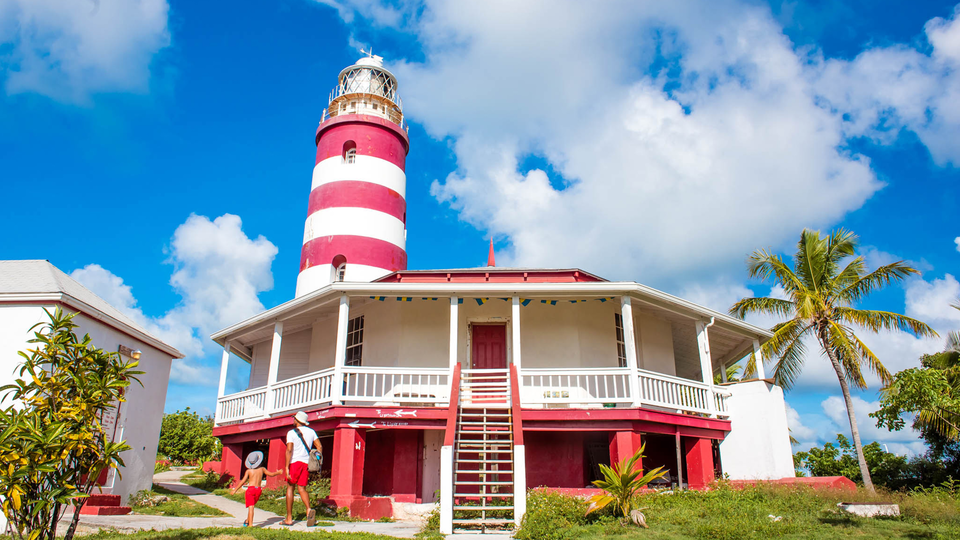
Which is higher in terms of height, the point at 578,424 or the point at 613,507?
the point at 578,424

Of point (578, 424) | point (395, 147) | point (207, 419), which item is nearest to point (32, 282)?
point (578, 424)

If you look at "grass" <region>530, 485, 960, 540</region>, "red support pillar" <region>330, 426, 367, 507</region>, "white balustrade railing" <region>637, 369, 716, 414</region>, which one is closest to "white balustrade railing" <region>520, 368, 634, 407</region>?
"white balustrade railing" <region>637, 369, 716, 414</region>

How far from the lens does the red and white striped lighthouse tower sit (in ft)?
59.0

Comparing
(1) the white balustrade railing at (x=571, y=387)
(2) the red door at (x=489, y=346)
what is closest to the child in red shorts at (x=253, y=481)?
(1) the white balustrade railing at (x=571, y=387)

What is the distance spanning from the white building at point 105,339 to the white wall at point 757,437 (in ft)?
35.6

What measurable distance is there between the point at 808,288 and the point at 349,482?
13.7m

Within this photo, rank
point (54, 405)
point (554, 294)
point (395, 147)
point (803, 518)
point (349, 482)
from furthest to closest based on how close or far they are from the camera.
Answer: point (395, 147), point (554, 294), point (349, 482), point (803, 518), point (54, 405)

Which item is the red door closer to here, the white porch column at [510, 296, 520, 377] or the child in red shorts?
the white porch column at [510, 296, 520, 377]

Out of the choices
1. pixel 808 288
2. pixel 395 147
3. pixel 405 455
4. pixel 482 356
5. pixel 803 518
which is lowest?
pixel 803 518

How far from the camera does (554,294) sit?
40.9 feet

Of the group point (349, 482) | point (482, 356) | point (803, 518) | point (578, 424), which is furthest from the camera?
point (482, 356)

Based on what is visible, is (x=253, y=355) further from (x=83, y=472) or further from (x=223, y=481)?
(x=83, y=472)

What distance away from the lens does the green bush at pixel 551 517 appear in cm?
789

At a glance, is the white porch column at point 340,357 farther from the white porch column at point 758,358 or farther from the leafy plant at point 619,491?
the white porch column at point 758,358
